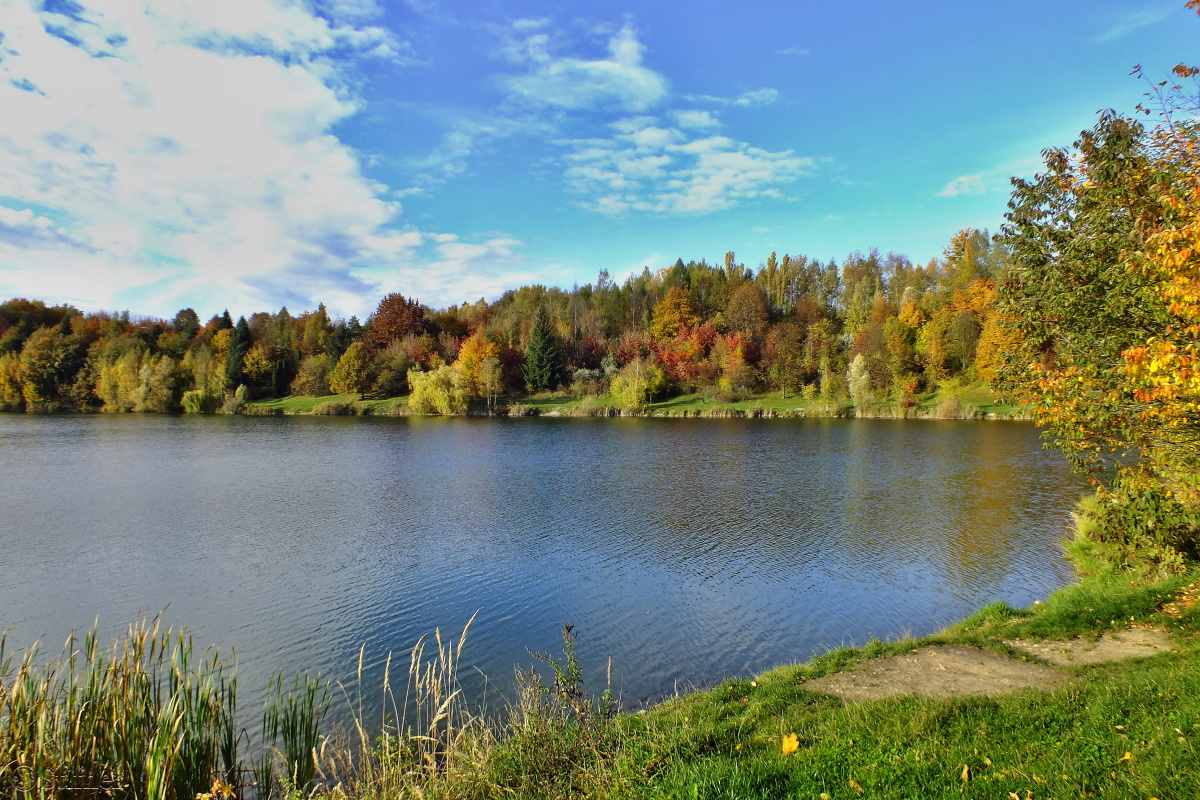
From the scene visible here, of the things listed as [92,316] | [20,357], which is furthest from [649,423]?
[92,316]

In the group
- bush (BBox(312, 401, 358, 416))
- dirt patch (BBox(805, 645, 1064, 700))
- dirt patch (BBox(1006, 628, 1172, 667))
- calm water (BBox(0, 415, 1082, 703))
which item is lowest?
calm water (BBox(0, 415, 1082, 703))

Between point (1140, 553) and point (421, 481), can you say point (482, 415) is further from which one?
point (1140, 553)

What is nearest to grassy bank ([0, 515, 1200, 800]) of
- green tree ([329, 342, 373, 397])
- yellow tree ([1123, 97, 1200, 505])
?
yellow tree ([1123, 97, 1200, 505])

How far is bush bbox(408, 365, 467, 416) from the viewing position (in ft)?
282

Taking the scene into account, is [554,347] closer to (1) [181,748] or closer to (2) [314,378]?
(2) [314,378]

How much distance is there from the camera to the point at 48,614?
14609 mm

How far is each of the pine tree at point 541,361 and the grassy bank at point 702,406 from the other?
2.08 m

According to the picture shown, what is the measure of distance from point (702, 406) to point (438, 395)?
34.7 meters

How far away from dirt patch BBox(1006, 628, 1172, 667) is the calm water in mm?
3988

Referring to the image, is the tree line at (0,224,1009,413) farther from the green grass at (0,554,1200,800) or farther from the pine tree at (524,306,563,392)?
the green grass at (0,554,1200,800)

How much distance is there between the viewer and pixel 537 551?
20.2 metres

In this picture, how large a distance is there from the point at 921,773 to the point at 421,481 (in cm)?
3059

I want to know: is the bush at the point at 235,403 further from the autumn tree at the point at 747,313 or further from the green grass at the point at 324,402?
the autumn tree at the point at 747,313

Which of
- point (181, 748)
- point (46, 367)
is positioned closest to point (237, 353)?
point (46, 367)
